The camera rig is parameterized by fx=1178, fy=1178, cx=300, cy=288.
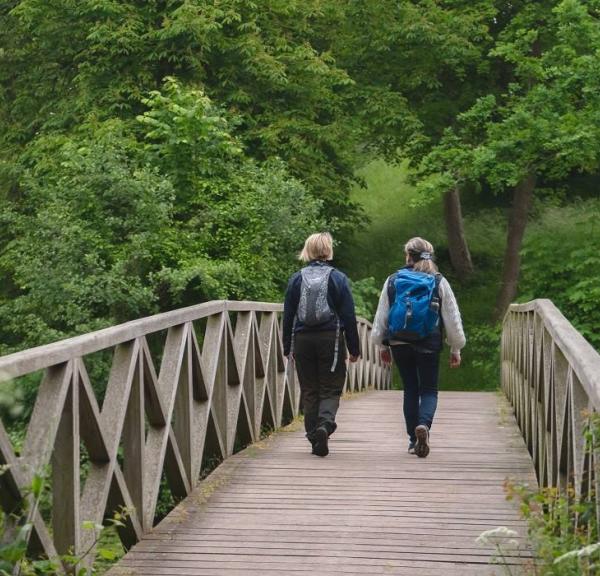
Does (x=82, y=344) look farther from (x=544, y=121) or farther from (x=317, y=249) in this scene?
(x=544, y=121)

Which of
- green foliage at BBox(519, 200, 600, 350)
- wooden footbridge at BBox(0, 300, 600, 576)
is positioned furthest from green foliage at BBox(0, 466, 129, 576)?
green foliage at BBox(519, 200, 600, 350)

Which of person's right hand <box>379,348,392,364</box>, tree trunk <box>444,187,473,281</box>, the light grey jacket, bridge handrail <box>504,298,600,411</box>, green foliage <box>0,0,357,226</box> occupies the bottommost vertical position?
tree trunk <box>444,187,473,281</box>

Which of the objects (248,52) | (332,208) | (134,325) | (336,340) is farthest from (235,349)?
(332,208)

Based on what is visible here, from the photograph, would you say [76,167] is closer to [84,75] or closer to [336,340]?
[84,75]

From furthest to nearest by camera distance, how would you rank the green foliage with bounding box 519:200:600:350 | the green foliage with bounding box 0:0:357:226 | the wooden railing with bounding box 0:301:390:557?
the green foliage with bounding box 0:0:357:226 → the green foliage with bounding box 519:200:600:350 → the wooden railing with bounding box 0:301:390:557

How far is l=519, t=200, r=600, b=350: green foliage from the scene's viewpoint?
710 inches

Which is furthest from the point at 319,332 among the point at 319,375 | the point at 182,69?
the point at 182,69

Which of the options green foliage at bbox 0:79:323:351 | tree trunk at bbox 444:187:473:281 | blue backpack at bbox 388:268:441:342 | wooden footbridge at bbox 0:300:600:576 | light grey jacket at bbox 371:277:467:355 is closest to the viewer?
wooden footbridge at bbox 0:300:600:576

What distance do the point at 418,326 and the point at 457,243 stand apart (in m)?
20.5

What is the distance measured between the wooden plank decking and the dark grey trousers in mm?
255

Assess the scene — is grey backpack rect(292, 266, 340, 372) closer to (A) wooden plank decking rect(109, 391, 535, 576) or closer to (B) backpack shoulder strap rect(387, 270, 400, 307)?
(B) backpack shoulder strap rect(387, 270, 400, 307)

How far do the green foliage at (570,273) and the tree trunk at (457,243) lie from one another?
258 inches

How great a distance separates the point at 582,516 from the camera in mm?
3232

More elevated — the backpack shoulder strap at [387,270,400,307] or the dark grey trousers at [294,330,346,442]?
the backpack shoulder strap at [387,270,400,307]
